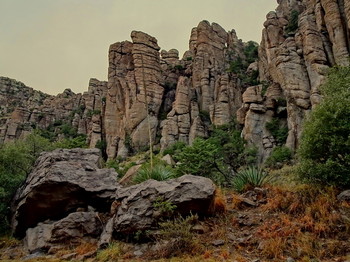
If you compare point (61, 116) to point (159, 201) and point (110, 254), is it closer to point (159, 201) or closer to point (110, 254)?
point (159, 201)

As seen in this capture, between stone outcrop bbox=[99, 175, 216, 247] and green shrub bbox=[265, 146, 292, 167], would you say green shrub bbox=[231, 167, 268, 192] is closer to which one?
stone outcrop bbox=[99, 175, 216, 247]

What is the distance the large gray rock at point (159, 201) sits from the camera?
884cm

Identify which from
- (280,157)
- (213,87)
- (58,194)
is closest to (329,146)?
(58,194)

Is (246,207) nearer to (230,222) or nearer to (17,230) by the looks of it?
(230,222)

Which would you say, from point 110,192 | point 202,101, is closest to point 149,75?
point 202,101

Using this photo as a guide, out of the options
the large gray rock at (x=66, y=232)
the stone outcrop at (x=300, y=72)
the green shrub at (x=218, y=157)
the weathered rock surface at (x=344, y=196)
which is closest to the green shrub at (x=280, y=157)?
the stone outcrop at (x=300, y=72)

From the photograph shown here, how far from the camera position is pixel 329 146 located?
9.67m

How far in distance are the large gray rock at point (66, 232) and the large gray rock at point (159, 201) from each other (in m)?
1.43

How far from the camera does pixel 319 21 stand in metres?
38.4

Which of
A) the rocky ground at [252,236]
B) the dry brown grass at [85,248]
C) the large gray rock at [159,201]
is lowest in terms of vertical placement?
the dry brown grass at [85,248]

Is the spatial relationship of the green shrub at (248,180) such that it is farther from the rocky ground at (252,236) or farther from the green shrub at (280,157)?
the green shrub at (280,157)

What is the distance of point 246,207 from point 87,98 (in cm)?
8000

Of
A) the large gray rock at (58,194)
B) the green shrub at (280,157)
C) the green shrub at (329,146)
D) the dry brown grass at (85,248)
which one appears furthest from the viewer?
the green shrub at (280,157)

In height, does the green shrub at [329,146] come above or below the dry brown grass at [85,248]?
above
